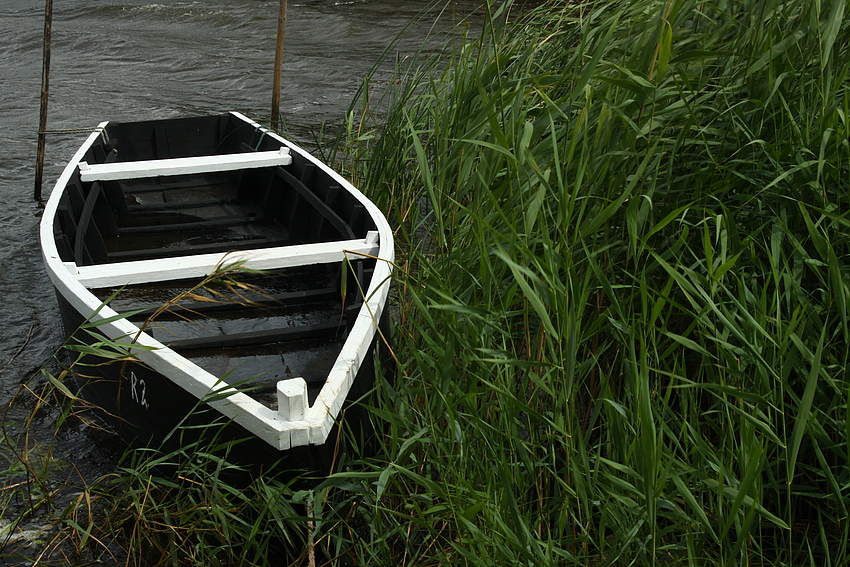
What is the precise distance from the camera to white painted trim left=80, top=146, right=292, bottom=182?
506 cm

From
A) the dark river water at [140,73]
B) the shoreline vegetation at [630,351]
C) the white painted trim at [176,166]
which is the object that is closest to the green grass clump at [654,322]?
the shoreline vegetation at [630,351]

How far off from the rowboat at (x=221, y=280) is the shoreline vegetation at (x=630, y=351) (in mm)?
223

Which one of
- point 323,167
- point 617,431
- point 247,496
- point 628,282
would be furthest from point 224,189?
point 617,431

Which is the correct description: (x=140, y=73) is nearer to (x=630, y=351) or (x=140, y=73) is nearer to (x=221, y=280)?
(x=221, y=280)

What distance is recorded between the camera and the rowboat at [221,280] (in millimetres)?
2801

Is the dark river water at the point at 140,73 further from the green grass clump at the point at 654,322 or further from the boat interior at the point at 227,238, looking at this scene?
the green grass clump at the point at 654,322

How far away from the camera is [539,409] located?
9.73ft

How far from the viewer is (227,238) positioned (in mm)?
5406

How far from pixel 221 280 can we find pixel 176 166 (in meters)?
2.52

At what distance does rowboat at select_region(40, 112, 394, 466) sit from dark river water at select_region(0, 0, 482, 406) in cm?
97

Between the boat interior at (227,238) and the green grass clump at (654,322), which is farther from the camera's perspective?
the boat interior at (227,238)

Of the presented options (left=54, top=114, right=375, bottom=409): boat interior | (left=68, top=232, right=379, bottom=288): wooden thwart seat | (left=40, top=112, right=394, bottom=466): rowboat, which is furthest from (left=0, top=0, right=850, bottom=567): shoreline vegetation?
(left=68, top=232, right=379, bottom=288): wooden thwart seat

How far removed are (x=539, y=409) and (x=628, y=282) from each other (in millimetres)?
581

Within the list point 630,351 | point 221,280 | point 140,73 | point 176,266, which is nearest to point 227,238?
point 176,266
